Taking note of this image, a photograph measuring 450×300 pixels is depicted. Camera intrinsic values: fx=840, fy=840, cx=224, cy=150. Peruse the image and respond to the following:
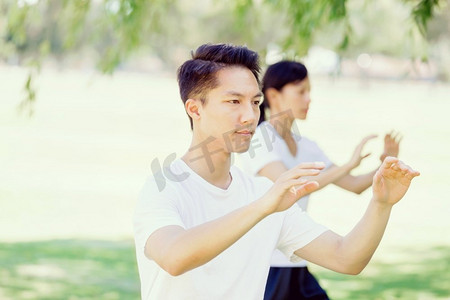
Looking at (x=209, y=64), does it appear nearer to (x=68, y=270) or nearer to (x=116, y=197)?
(x=68, y=270)

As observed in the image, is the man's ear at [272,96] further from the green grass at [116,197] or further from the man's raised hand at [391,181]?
the man's raised hand at [391,181]

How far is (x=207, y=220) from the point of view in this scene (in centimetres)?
247

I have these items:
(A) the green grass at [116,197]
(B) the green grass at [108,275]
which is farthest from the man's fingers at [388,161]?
(B) the green grass at [108,275]

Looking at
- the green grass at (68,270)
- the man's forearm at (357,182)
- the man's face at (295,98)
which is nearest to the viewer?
the man's forearm at (357,182)

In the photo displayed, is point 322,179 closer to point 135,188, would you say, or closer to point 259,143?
point 259,143

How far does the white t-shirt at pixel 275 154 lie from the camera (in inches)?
168

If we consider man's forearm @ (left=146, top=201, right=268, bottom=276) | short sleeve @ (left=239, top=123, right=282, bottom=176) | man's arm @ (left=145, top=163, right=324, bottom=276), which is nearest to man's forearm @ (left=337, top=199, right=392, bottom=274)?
man's arm @ (left=145, top=163, right=324, bottom=276)

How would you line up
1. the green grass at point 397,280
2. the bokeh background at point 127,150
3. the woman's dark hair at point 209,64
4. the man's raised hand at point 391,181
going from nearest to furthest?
the man's raised hand at point 391,181, the woman's dark hair at point 209,64, the bokeh background at point 127,150, the green grass at point 397,280

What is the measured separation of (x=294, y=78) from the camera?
15.2ft

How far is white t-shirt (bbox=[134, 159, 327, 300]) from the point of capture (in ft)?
7.68

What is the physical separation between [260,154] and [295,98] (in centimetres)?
51

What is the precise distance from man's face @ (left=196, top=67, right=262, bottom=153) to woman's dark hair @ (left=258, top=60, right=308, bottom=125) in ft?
6.61

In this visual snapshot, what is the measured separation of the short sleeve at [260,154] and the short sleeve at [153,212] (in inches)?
74.5

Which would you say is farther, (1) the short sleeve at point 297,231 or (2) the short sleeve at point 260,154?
(2) the short sleeve at point 260,154
